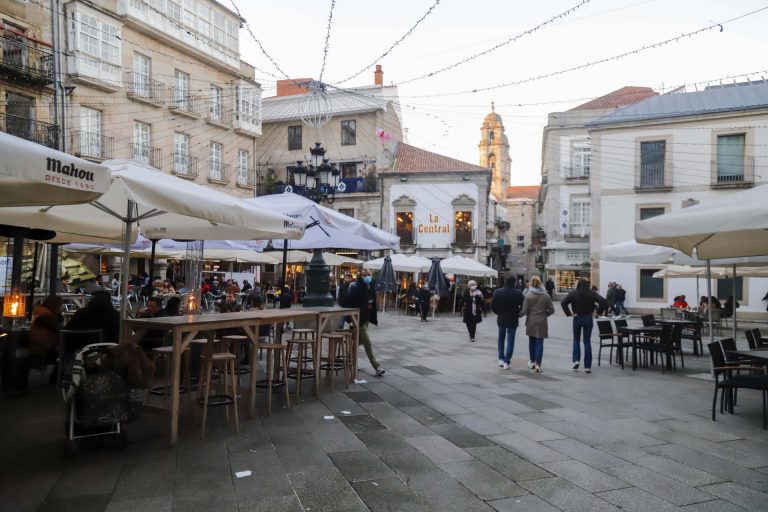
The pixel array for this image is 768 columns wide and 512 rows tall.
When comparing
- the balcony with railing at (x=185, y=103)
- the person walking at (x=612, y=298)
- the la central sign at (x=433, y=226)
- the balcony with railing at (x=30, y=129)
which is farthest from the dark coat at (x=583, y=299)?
the la central sign at (x=433, y=226)

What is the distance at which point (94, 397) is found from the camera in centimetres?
437

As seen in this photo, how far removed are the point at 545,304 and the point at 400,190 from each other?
25780mm

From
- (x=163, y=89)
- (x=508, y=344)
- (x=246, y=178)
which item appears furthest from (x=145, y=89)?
(x=508, y=344)

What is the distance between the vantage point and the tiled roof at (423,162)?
34.0 m

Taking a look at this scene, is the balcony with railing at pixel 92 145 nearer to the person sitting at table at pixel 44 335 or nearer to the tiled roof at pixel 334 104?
the person sitting at table at pixel 44 335

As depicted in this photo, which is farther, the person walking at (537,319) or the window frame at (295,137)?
the window frame at (295,137)

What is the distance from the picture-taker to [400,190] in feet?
112

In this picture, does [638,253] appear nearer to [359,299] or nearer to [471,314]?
[471,314]

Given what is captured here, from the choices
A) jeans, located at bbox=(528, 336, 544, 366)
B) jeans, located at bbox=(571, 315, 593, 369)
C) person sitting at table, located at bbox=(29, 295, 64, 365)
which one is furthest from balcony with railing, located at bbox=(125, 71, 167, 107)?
jeans, located at bbox=(571, 315, 593, 369)

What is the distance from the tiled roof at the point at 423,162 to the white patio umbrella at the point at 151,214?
2693cm

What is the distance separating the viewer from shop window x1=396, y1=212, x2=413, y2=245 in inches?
1329

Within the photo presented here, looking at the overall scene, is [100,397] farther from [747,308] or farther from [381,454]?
[747,308]

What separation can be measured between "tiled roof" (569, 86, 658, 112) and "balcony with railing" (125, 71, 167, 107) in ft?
76.9

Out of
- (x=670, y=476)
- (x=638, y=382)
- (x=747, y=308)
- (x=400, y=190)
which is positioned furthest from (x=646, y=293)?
(x=670, y=476)
